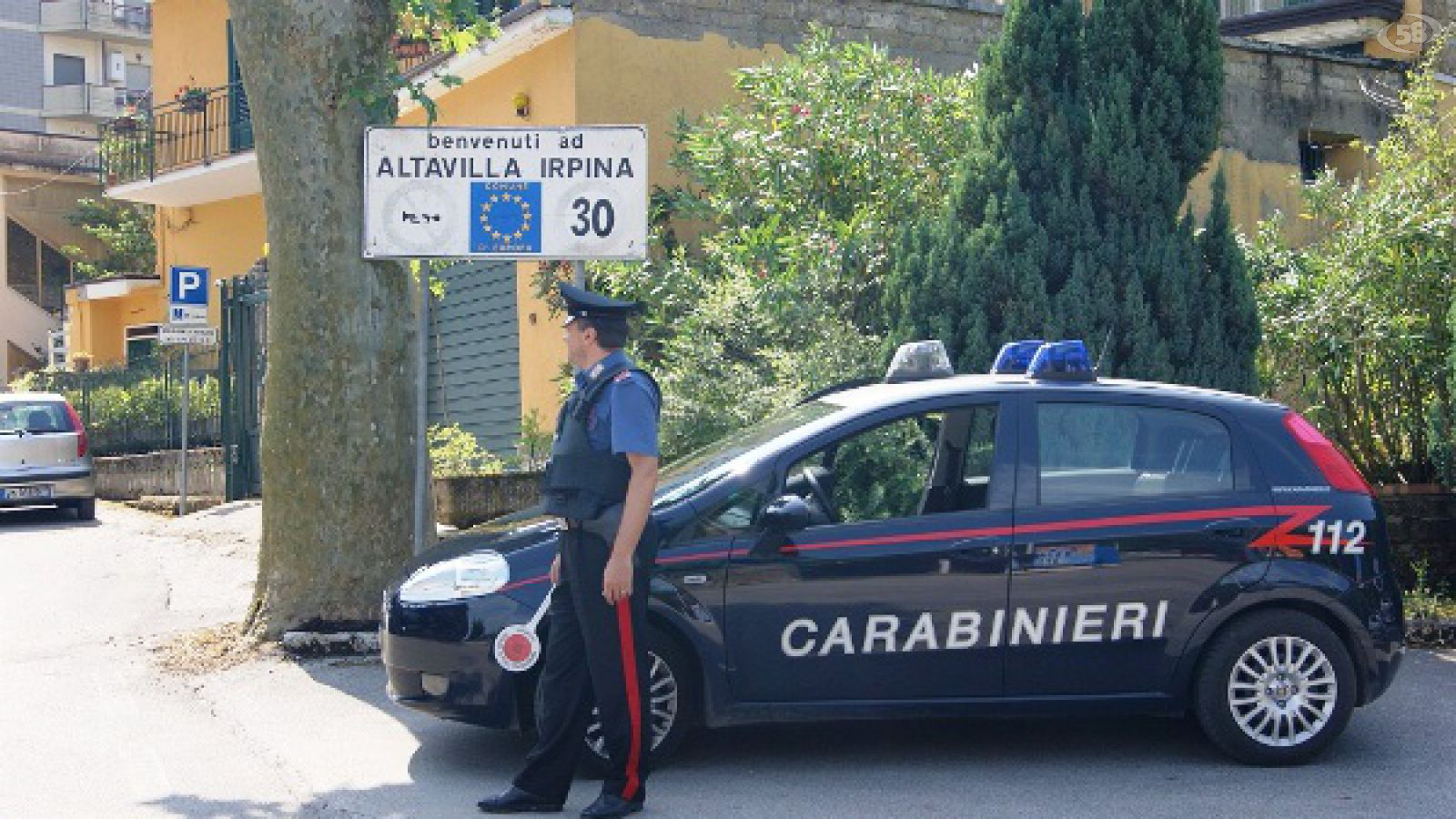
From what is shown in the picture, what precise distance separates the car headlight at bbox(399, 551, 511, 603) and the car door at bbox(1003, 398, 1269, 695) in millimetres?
2003

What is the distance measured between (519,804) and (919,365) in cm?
266

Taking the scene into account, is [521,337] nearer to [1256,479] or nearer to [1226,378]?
[1226,378]

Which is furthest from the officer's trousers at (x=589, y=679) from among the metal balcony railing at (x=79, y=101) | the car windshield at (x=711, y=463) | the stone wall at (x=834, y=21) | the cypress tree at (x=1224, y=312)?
the metal balcony railing at (x=79, y=101)

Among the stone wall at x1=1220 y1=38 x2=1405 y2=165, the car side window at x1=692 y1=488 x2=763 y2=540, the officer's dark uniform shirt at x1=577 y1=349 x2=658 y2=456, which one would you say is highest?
the stone wall at x1=1220 y1=38 x2=1405 y2=165

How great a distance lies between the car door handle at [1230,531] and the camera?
6.68 m

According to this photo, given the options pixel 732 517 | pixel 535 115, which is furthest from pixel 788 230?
pixel 732 517

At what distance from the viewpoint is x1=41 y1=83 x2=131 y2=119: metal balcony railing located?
51188 millimetres

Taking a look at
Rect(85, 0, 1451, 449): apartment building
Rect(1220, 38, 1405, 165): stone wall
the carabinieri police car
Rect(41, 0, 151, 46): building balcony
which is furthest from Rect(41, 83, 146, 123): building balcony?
the carabinieri police car

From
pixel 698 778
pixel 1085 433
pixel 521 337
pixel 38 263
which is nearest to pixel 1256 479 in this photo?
pixel 1085 433

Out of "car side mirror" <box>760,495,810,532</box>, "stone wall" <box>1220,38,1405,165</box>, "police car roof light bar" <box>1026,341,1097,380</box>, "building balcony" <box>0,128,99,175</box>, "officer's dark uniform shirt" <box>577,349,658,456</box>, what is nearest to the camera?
"officer's dark uniform shirt" <box>577,349,658,456</box>

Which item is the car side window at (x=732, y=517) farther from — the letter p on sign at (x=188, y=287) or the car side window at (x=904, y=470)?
the letter p on sign at (x=188, y=287)

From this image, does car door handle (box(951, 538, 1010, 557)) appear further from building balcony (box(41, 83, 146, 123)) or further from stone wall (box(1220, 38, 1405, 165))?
building balcony (box(41, 83, 146, 123))

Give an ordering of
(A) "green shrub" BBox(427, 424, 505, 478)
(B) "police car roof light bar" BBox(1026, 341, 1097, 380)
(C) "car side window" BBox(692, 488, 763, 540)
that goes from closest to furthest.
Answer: (C) "car side window" BBox(692, 488, 763, 540)
(B) "police car roof light bar" BBox(1026, 341, 1097, 380)
(A) "green shrub" BBox(427, 424, 505, 478)

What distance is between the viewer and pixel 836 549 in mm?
6582
